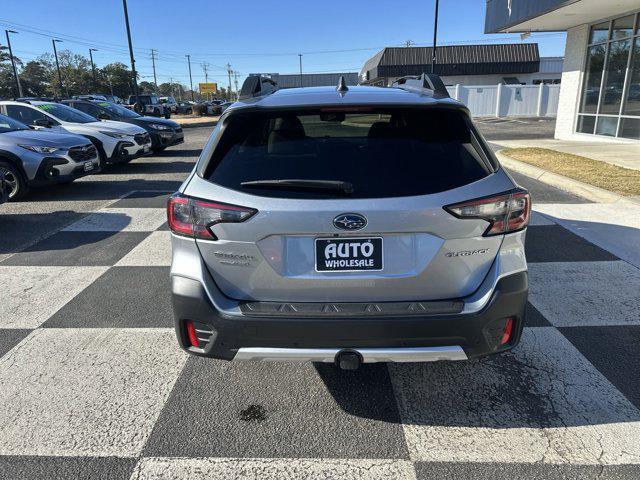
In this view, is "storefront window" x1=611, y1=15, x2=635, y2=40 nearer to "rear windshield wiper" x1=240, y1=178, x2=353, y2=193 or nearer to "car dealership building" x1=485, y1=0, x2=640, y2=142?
"car dealership building" x1=485, y1=0, x2=640, y2=142

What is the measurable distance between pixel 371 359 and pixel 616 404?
1.55 meters

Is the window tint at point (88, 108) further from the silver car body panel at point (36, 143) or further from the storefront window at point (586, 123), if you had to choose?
the storefront window at point (586, 123)

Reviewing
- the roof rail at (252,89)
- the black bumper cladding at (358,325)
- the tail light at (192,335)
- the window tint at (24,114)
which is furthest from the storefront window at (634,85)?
the window tint at (24,114)

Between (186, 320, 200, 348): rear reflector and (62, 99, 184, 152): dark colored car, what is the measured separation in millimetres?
11721

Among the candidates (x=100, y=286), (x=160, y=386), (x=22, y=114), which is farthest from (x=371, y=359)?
(x=22, y=114)

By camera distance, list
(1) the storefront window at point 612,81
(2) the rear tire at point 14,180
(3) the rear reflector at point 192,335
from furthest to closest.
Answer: (1) the storefront window at point 612,81
(2) the rear tire at point 14,180
(3) the rear reflector at point 192,335

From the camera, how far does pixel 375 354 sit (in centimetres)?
232

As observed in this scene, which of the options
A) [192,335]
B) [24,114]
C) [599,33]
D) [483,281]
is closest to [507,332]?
[483,281]

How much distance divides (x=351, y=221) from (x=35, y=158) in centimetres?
783

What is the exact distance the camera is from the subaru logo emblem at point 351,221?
7.27 ft

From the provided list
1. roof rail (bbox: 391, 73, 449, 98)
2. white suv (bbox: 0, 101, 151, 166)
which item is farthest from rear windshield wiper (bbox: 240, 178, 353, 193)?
white suv (bbox: 0, 101, 151, 166)

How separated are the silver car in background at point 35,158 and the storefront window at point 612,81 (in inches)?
587

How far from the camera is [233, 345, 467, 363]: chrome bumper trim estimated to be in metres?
2.31

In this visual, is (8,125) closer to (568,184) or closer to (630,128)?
(568,184)
